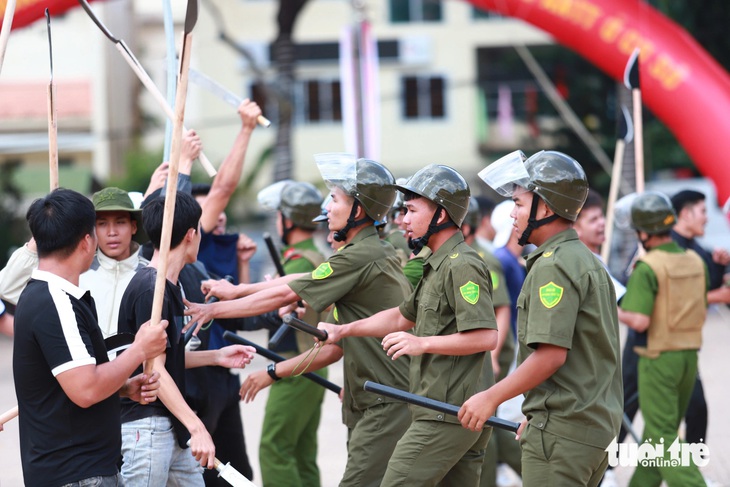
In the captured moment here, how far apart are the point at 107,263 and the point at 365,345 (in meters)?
1.34

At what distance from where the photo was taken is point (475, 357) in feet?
16.4

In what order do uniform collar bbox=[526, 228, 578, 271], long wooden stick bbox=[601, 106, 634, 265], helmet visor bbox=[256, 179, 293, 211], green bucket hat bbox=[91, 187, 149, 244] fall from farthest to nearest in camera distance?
long wooden stick bbox=[601, 106, 634, 265]
helmet visor bbox=[256, 179, 293, 211]
green bucket hat bbox=[91, 187, 149, 244]
uniform collar bbox=[526, 228, 578, 271]

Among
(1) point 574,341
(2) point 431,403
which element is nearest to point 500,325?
(2) point 431,403

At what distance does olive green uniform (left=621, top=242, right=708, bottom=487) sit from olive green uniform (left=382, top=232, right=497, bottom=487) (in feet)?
7.61

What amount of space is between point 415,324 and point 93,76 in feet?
81.7

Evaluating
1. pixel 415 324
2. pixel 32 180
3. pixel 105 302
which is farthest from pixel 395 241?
pixel 32 180

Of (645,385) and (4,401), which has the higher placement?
(645,385)

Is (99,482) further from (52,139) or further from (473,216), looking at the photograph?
(473,216)

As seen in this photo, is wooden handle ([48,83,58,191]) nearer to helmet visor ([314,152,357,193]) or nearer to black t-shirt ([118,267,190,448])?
black t-shirt ([118,267,190,448])

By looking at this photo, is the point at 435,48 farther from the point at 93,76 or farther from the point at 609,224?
the point at 609,224

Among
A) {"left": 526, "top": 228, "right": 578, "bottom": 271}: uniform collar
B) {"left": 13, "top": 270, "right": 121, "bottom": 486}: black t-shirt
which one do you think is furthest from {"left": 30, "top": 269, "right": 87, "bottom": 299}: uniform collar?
{"left": 526, "top": 228, "right": 578, "bottom": 271}: uniform collar

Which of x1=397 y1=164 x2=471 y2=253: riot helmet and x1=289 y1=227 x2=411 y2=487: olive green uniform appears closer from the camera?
x1=397 y1=164 x2=471 y2=253: riot helmet

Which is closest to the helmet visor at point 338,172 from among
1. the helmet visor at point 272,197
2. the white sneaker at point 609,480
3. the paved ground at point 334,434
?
the helmet visor at point 272,197

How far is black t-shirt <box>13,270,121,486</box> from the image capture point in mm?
3889
